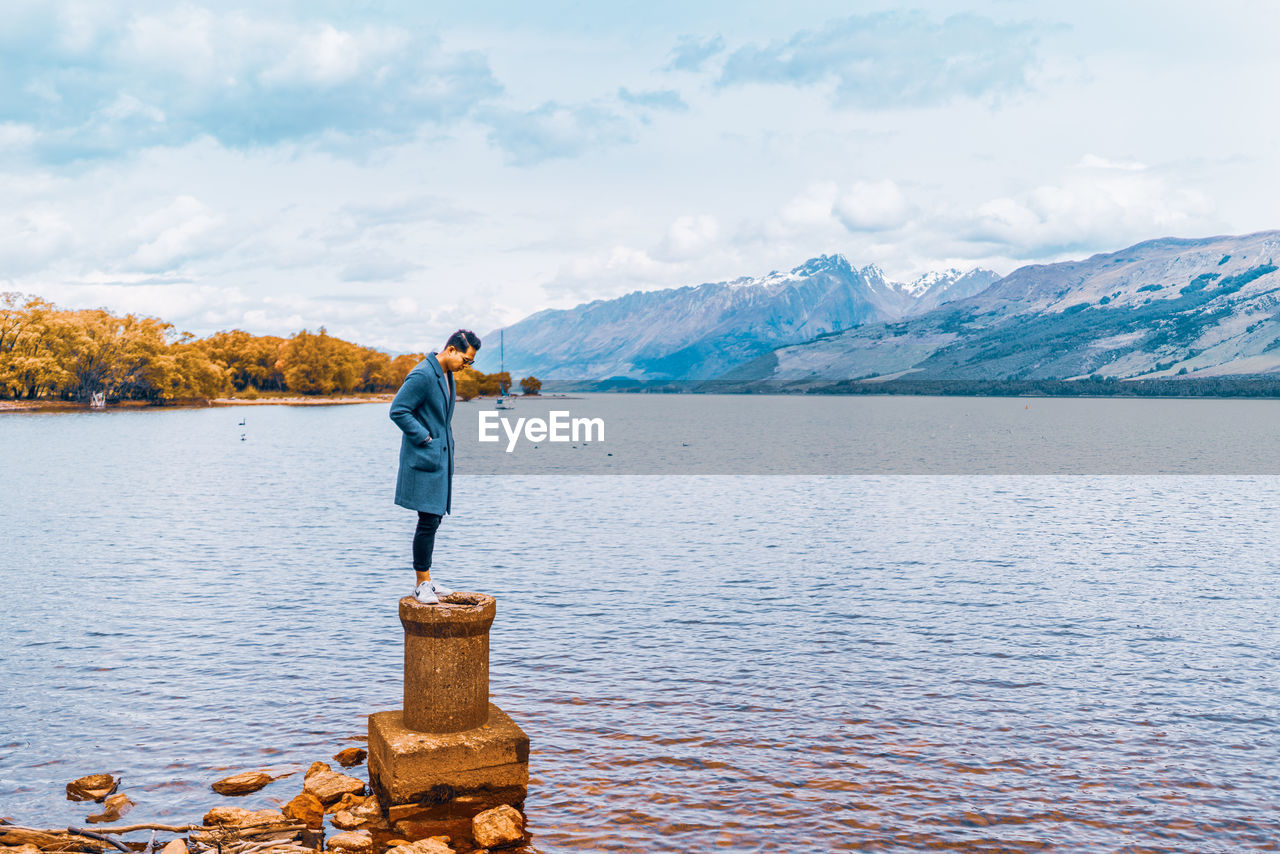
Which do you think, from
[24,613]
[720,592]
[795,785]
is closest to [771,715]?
[795,785]

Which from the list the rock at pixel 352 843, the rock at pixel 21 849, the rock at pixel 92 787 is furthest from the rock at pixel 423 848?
the rock at pixel 92 787

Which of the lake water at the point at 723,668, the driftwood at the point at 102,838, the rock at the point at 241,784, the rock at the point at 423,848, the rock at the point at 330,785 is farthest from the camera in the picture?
the rock at the point at 241,784

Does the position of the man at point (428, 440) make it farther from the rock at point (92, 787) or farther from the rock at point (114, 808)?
the rock at point (92, 787)

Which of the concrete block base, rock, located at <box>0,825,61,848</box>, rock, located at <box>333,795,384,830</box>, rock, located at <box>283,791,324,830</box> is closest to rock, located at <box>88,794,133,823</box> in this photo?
rock, located at <box>0,825,61,848</box>

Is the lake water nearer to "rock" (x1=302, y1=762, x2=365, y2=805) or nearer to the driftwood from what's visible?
"rock" (x1=302, y1=762, x2=365, y2=805)

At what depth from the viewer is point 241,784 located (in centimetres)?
1403

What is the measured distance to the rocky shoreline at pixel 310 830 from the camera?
11766mm

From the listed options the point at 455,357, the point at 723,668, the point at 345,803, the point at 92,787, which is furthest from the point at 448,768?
the point at 723,668

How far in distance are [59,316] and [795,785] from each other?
708 ft

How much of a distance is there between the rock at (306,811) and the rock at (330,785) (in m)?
0.42

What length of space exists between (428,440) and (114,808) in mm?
6447

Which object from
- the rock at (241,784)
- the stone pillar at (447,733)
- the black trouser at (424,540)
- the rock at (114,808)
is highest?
the black trouser at (424,540)

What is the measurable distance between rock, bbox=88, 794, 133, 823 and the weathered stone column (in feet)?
12.9

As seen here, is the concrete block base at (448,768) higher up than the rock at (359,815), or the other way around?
the concrete block base at (448,768)
